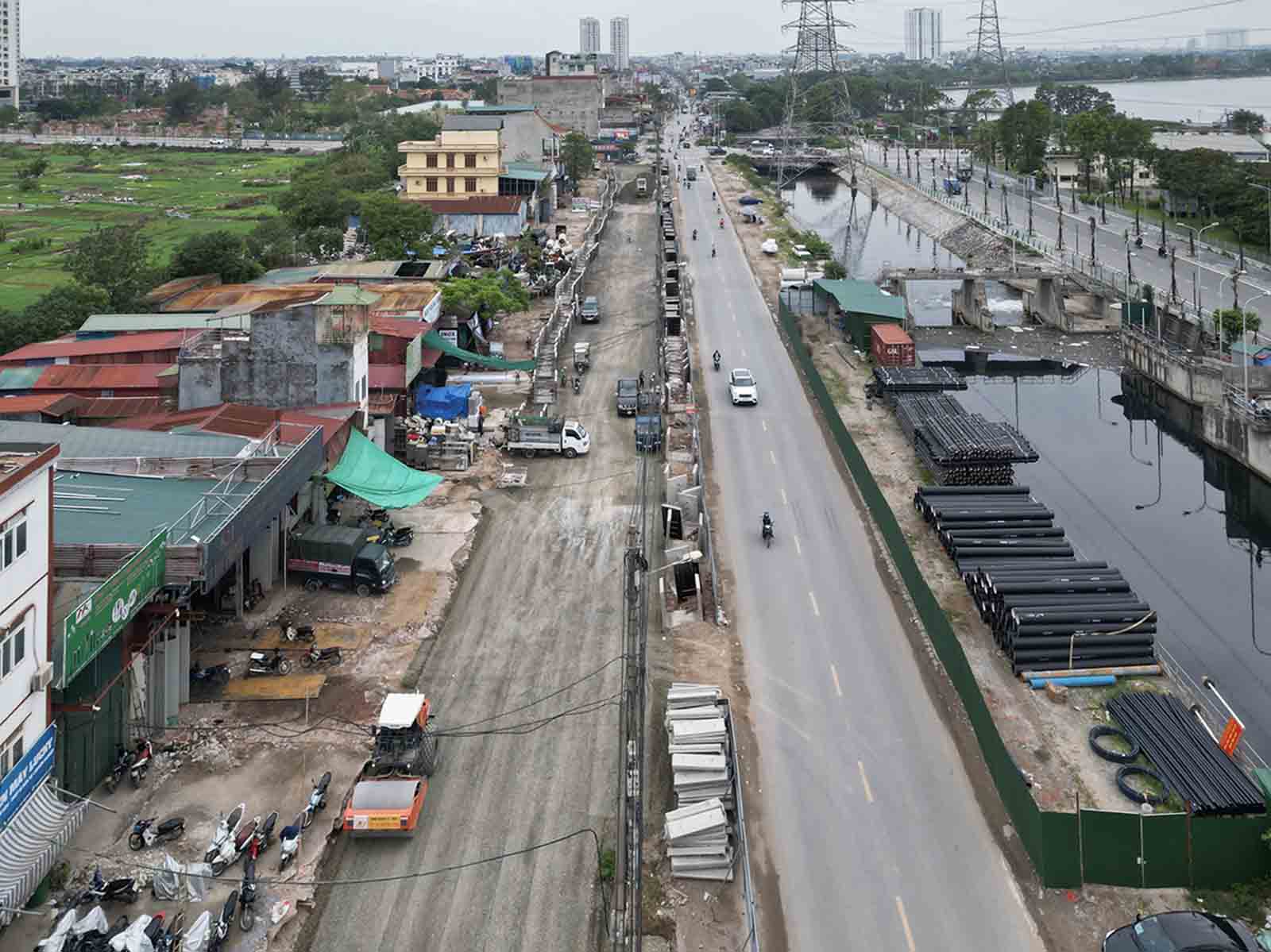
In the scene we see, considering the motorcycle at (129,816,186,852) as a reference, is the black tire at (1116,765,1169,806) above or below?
above

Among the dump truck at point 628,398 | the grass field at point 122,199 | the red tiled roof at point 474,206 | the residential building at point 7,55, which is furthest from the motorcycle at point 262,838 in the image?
the residential building at point 7,55

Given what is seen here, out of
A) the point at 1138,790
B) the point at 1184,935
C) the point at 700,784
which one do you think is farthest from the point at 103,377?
the point at 1184,935

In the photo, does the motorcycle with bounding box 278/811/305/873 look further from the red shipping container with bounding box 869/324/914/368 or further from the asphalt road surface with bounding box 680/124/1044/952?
the red shipping container with bounding box 869/324/914/368

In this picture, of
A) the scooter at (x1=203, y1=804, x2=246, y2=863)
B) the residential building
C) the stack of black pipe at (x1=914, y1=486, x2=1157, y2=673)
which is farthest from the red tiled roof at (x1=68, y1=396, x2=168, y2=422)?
the residential building

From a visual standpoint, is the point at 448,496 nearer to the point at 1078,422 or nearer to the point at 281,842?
the point at 281,842

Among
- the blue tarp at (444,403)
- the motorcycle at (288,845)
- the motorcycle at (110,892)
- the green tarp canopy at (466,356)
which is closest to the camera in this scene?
the motorcycle at (110,892)

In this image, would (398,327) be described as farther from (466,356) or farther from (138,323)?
(138,323)

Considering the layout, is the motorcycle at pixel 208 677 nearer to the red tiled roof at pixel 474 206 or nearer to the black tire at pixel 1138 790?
the black tire at pixel 1138 790
